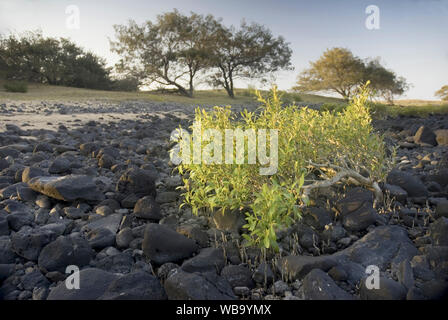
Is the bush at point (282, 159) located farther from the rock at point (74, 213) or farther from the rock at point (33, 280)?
the rock at point (33, 280)

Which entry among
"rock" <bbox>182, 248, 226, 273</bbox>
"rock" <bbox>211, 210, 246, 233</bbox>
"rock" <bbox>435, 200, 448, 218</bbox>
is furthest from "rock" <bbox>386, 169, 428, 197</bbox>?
"rock" <bbox>182, 248, 226, 273</bbox>

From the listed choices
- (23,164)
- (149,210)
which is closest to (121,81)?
(23,164)

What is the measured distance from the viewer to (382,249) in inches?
140

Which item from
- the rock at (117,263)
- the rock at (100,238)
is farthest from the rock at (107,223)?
the rock at (117,263)

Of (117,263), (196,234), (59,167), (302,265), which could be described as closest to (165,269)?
(117,263)

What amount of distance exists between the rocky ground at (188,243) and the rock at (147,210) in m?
0.02

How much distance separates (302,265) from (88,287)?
182 cm

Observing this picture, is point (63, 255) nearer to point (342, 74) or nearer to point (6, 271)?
point (6, 271)

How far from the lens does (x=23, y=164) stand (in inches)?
250

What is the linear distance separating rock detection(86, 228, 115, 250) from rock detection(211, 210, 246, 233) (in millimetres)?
1236

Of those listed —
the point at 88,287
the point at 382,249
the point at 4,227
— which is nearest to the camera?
the point at 88,287

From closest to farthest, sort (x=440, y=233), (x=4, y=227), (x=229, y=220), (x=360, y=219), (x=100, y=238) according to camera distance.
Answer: (x=440, y=233), (x=100, y=238), (x=4, y=227), (x=360, y=219), (x=229, y=220)

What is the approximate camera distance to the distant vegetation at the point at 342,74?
4247 centimetres
